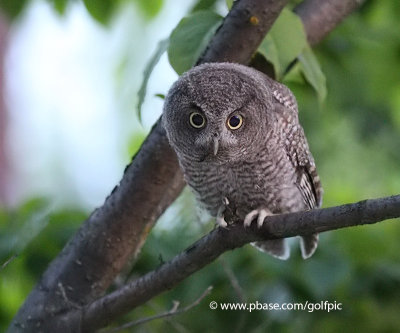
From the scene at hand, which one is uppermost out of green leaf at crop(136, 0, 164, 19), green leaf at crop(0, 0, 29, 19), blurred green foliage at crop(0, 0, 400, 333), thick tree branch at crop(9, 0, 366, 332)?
green leaf at crop(0, 0, 29, 19)

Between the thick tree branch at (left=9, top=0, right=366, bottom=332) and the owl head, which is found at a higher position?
the owl head

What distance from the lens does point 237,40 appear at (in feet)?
9.53

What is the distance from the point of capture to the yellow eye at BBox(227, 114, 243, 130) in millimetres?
2951

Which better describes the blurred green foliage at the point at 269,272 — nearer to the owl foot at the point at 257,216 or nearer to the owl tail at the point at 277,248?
the owl tail at the point at 277,248

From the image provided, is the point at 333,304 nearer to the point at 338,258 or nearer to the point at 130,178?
the point at 338,258

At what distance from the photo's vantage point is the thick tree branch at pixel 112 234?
295 cm

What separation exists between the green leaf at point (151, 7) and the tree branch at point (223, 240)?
5.92 ft

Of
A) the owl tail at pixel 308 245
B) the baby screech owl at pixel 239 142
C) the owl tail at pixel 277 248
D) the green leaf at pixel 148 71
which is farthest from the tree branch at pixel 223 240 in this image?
the owl tail at pixel 277 248

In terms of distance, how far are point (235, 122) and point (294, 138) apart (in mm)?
319

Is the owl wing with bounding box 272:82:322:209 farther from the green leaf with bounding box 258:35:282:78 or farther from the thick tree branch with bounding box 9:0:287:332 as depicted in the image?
the thick tree branch with bounding box 9:0:287:332

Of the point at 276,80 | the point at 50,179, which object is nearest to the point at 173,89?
the point at 276,80

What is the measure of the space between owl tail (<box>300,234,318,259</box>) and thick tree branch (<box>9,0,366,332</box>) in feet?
2.36

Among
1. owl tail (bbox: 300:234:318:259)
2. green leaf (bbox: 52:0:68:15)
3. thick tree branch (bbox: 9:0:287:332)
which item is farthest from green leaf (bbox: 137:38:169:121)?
owl tail (bbox: 300:234:318:259)

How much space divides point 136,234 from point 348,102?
210cm
